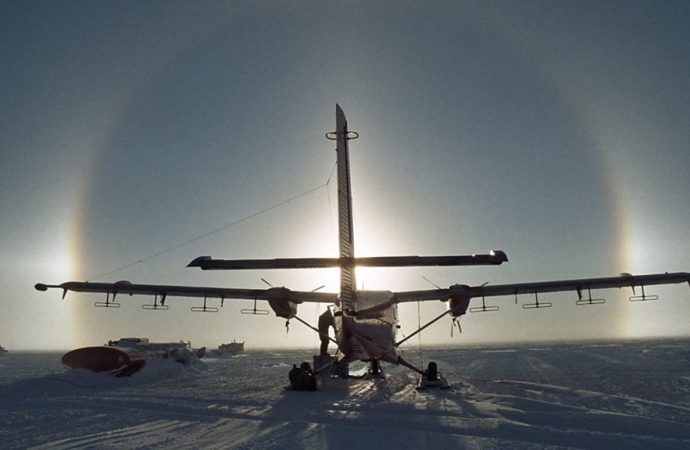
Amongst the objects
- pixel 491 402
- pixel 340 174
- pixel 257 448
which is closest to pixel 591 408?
pixel 491 402

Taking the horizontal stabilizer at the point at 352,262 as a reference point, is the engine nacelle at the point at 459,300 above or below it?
below

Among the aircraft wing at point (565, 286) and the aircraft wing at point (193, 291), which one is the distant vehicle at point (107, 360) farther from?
the aircraft wing at point (565, 286)

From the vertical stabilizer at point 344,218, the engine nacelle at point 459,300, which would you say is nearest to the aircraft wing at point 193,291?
the vertical stabilizer at point 344,218

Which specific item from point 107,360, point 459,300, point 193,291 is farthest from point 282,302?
point 107,360

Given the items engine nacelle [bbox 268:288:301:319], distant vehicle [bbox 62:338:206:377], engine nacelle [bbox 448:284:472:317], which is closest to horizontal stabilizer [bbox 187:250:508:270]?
engine nacelle [bbox 268:288:301:319]

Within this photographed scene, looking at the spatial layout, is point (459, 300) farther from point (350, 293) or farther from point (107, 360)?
point (107, 360)

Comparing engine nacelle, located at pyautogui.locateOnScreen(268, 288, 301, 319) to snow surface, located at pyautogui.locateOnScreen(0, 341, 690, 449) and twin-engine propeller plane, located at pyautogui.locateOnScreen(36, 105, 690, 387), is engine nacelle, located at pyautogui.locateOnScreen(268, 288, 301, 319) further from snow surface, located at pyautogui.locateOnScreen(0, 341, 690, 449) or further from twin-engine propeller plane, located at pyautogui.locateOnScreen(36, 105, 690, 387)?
snow surface, located at pyautogui.locateOnScreen(0, 341, 690, 449)

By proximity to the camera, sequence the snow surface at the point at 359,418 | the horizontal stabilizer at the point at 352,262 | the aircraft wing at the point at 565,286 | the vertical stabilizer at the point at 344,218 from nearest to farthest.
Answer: the snow surface at the point at 359,418 → the horizontal stabilizer at the point at 352,262 → the vertical stabilizer at the point at 344,218 → the aircraft wing at the point at 565,286
